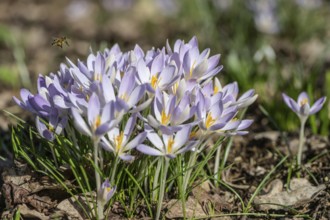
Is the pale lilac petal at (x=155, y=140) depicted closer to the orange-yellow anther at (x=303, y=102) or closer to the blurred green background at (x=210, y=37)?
the orange-yellow anther at (x=303, y=102)

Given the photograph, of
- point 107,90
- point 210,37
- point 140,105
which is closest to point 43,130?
point 107,90

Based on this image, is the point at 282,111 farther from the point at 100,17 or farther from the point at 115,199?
the point at 100,17

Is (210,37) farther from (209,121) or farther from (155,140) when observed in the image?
(155,140)

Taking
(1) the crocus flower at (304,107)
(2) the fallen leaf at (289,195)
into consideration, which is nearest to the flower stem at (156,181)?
(2) the fallen leaf at (289,195)

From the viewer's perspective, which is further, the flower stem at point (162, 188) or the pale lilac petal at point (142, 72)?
the pale lilac petal at point (142, 72)

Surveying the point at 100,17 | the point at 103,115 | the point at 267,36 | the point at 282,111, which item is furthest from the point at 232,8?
the point at 103,115

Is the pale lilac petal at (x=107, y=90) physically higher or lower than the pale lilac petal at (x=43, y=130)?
higher

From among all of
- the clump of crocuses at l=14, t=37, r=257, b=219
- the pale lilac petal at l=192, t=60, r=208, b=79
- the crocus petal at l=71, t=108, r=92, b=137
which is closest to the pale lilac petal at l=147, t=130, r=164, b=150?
the clump of crocuses at l=14, t=37, r=257, b=219
